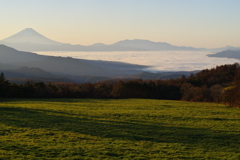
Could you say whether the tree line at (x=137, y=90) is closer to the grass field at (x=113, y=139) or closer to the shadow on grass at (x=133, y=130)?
the shadow on grass at (x=133, y=130)

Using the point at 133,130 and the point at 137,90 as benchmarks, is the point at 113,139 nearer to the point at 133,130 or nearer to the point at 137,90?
the point at 133,130

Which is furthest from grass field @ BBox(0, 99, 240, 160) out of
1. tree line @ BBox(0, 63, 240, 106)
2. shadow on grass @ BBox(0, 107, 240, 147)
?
tree line @ BBox(0, 63, 240, 106)

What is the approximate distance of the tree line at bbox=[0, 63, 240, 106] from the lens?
137 ft

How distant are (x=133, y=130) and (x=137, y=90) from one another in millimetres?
41334

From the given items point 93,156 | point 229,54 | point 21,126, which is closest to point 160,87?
point 21,126

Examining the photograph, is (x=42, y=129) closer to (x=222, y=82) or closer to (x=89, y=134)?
(x=89, y=134)

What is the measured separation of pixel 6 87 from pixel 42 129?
29.6 metres

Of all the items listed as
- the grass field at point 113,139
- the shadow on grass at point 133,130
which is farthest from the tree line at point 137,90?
the grass field at point 113,139

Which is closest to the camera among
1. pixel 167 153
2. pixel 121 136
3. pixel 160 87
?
pixel 167 153

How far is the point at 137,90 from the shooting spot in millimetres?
57125

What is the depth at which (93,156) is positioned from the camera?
34.1 feet

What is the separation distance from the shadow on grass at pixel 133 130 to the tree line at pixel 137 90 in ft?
71.8

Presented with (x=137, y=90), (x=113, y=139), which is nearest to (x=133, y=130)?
(x=113, y=139)

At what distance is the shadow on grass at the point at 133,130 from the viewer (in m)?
14.0
